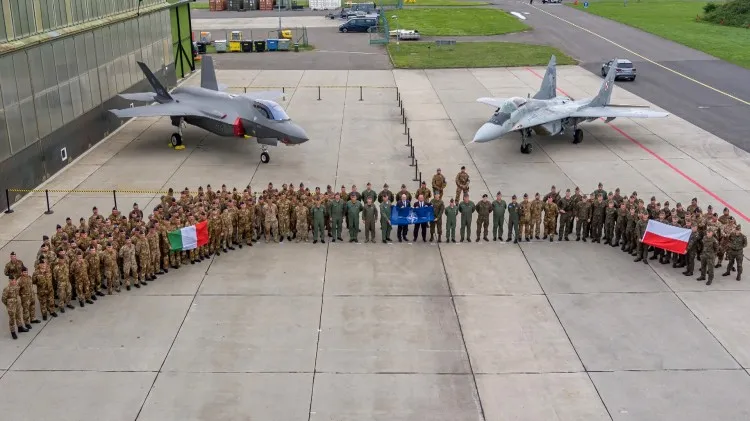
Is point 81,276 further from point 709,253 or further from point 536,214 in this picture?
point 709,253

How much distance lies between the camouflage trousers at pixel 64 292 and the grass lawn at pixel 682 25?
145 ft

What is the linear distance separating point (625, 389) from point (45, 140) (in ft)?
64.1

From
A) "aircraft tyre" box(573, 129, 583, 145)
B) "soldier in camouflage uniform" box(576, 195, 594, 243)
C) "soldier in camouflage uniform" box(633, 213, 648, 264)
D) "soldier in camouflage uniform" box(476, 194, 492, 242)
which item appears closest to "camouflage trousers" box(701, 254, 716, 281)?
"soldier in camouflage uniform" box(633, 213, 648, 264)

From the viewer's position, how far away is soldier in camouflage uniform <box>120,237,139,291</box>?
15.8 metres

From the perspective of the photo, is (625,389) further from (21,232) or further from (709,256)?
(21,232)

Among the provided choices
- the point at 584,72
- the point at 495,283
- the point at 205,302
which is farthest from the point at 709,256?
the point at 584,72

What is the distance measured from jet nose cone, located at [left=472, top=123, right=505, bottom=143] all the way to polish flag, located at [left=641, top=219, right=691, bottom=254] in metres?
9.11

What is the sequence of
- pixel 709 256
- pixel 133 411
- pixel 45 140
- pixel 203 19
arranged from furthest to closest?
pixel 203 19
pixel 45 140
pixel 709 256
pixel 133 411

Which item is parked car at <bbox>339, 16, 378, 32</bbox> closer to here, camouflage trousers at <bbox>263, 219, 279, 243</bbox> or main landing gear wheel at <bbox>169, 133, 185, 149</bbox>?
main landing gear wheel at <bbox>169, 133, 185, 149</bbox>

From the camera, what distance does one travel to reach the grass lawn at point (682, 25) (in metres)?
51.5

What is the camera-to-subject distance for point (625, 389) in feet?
41.3

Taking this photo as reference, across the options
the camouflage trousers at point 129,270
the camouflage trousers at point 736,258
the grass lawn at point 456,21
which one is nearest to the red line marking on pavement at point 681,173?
the camouflage trousers at point 736,258

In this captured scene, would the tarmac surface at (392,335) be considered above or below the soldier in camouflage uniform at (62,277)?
below

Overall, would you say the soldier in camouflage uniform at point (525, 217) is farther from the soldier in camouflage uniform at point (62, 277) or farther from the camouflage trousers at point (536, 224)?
the soldier in camouflage uniform at point (62, 277)
